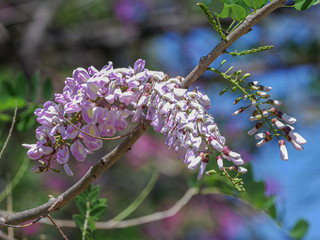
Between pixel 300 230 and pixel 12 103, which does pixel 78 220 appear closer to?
pixel 12 103

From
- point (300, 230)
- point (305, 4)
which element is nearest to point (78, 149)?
point (305, 4)

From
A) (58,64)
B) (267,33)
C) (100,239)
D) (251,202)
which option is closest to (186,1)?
(267,33)

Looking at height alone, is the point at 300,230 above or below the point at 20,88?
below

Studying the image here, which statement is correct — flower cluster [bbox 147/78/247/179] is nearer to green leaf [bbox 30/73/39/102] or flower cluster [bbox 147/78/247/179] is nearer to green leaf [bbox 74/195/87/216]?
green leaf [bbox 74/195/87/216]

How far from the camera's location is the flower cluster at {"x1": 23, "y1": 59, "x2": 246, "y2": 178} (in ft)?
1.89

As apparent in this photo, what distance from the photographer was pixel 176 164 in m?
2.98

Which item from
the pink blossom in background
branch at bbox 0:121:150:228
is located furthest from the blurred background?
Answer: branch at bbox 0:121:150:228

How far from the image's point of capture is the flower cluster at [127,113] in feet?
1.89

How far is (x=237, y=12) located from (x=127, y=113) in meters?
0.22

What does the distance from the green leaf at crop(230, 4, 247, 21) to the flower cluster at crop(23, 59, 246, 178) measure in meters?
0.13

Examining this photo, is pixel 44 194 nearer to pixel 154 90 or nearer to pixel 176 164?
pixel 176 164

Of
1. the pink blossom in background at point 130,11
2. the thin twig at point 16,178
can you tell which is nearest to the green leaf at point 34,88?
the thin twig at point 16,178

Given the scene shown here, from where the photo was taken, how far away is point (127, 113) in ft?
2.12

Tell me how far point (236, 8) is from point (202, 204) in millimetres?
2527
